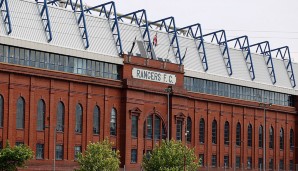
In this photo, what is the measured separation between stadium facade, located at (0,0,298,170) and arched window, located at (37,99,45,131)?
0.12m

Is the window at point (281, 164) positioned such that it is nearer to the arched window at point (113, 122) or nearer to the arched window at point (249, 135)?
the arched window at point (249, 135)

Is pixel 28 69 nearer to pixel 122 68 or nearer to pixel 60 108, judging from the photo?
pixel 60 108

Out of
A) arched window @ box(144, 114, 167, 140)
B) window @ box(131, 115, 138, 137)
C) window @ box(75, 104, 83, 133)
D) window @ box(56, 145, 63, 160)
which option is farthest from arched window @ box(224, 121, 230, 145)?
window @ box(56, 145, 63, 160)

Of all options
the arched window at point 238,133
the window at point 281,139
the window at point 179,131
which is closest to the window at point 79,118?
the window at point 179,131

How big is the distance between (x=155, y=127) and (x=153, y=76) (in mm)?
7270

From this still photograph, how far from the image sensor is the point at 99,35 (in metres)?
116

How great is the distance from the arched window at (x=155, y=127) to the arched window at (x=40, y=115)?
1953 centimetres

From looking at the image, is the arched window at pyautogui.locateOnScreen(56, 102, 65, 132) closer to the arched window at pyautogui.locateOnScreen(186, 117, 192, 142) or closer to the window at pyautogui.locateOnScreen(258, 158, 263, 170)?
the arched window at pyautogui.locateOnScreen(186, 117, 192, 142)

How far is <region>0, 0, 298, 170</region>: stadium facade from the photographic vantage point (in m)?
103

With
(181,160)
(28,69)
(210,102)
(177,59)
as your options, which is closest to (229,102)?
(210,102)

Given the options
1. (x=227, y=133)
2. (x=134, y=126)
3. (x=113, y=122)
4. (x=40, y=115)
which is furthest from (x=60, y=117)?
(x=227, y=133)

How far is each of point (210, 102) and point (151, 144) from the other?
653 inches

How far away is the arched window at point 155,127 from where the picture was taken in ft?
394

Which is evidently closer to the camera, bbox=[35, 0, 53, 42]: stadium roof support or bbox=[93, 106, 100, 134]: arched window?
bbox=[35, 0, 53, 42]: stadium roof support
